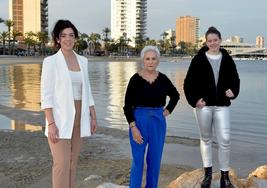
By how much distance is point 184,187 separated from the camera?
5.04 metres

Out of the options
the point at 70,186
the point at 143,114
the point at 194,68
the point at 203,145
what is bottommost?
the point at 70,186

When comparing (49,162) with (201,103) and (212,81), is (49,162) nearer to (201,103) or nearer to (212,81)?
(201,103)

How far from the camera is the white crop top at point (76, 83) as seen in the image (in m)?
4.21

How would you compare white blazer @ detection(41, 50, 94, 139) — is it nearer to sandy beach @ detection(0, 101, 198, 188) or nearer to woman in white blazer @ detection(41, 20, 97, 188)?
woman in white blazer @ detection(41, 20, 97, 188)

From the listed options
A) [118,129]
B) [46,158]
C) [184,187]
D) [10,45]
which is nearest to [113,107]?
[118,129]

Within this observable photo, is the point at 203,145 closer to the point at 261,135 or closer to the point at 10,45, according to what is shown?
the point at 261,135

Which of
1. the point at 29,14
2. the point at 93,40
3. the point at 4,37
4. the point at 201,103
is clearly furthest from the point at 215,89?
the point at 29,14

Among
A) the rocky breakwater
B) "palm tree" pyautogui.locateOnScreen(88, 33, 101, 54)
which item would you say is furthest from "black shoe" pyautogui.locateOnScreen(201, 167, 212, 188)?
"palm tree" pyautogui.locateOnScreen(88, 33, 101, 54)

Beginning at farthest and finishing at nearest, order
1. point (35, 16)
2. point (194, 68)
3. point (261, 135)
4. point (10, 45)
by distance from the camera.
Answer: point (35, 16) < point (10, 45) < point (261, 135) < point (194, 68)

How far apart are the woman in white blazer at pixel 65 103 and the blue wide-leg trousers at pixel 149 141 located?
20.5 inches

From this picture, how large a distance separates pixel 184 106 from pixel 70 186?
627 inches

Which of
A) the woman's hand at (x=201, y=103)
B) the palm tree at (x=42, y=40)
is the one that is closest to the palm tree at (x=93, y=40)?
the palm tree at (x=42, y=40)

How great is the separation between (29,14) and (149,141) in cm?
15134

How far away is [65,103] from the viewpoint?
4.15m
